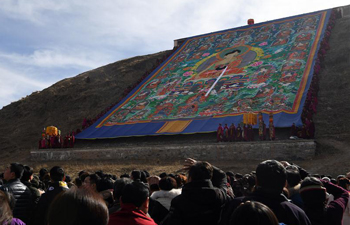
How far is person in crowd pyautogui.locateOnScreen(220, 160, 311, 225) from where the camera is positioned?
2596 millimetres

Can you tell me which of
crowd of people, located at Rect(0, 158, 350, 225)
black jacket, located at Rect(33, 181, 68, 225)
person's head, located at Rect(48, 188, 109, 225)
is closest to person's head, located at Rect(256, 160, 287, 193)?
crowd of people, located at Rect(0, 158, 350, 225)

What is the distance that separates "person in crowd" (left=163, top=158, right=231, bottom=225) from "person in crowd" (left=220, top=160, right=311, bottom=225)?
348 millimetres

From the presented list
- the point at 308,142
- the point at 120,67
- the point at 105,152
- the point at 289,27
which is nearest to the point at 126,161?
the point at 105,152

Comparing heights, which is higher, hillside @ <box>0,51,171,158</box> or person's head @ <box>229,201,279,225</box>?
hillside @ <box>0,51,171,158</box>

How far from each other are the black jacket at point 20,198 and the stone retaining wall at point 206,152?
11.8 m

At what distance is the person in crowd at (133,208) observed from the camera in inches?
99.0

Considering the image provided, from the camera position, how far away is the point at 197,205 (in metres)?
3.06

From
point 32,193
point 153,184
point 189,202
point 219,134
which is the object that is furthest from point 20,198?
point 219,134

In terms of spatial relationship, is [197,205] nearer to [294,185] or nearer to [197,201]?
[197,201]

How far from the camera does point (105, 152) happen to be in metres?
18.4

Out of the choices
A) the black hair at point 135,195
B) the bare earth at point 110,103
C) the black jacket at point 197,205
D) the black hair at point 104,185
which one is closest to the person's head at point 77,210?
the black hair at point 135,195

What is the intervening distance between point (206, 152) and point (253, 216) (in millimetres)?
14061

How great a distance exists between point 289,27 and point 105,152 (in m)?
16.5

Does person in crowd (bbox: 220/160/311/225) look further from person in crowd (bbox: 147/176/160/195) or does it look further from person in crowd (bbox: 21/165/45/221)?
person in crowd (bbox: 21/165/45/221)
